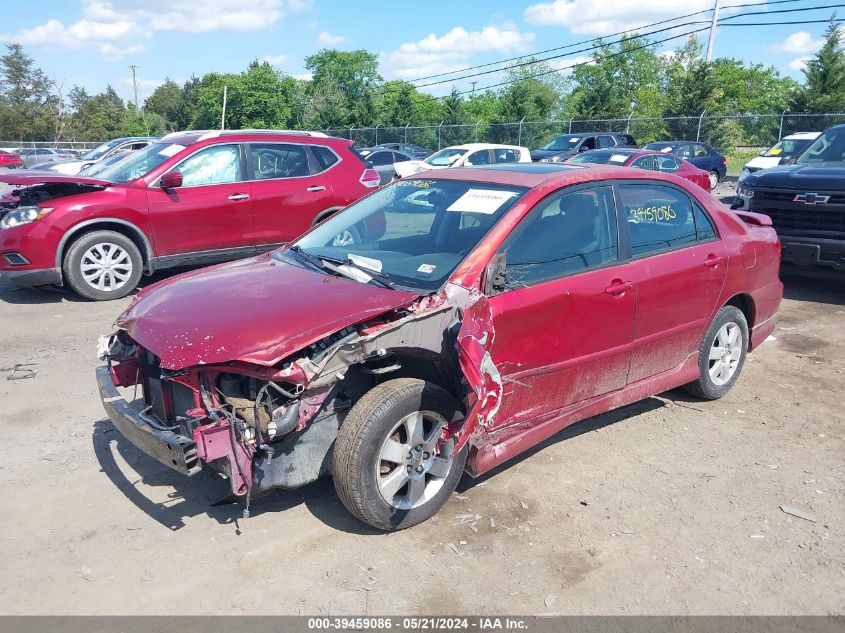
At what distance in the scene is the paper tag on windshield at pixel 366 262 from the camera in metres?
3.96

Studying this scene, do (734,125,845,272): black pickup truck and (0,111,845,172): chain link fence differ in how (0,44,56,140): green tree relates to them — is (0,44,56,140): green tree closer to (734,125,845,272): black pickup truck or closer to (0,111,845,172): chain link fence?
(0,111,845,172): chain link fence

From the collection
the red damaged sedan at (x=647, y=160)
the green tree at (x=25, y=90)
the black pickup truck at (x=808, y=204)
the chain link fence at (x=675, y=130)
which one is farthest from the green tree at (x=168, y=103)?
the black pickup truck at (x=808, y=204)

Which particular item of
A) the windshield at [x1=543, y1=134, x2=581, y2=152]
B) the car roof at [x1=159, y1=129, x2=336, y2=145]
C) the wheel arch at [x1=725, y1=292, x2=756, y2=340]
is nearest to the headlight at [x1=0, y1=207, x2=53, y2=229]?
the car roof at [x1=159, y1=129, x2=336, y2=145]

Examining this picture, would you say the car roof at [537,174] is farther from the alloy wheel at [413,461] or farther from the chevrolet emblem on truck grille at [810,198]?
the chevrolet emblem on truck grille at [810,198]

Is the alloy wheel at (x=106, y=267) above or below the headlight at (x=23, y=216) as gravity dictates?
below

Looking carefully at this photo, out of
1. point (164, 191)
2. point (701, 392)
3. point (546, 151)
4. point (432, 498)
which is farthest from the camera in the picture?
point (546, 151)

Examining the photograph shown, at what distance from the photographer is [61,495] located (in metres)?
3.85

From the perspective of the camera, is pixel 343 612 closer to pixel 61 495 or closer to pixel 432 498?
pixel 432 498

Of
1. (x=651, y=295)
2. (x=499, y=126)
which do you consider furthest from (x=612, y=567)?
(x=499, y=126)

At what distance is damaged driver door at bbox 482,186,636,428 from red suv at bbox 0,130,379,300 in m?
5.52

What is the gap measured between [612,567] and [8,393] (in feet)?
14.8

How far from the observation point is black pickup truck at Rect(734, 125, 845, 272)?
792 cm

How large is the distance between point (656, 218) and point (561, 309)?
1.24 metres

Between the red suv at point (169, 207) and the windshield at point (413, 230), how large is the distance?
4140mm
